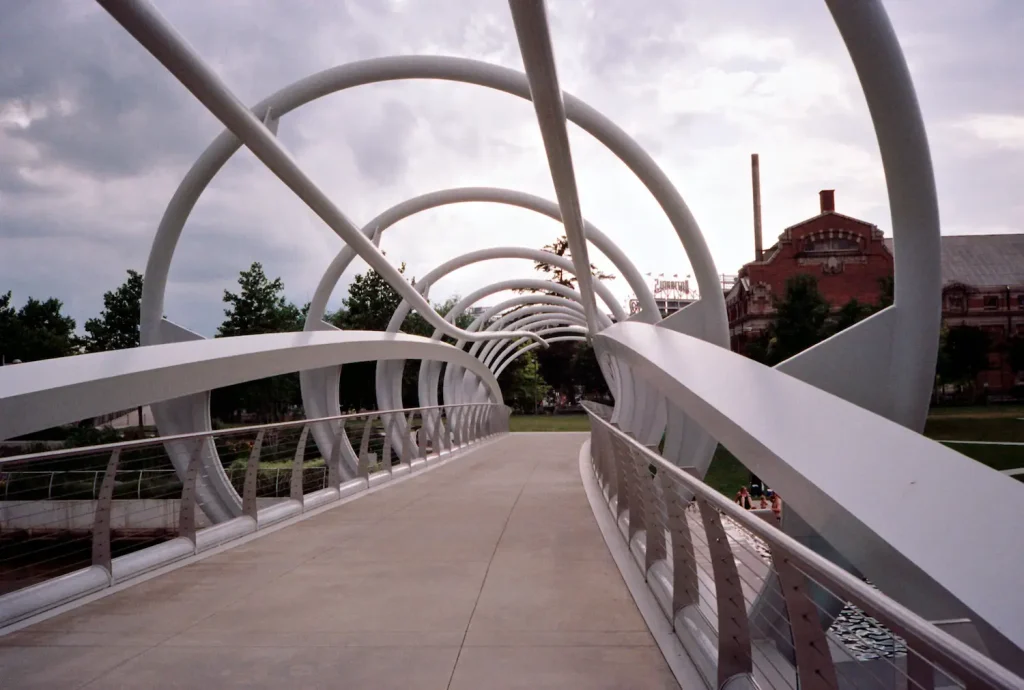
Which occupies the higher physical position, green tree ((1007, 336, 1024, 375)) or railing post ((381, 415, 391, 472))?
green tree ((1007, 336, 1024, 375))

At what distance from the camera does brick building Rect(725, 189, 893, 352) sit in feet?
162

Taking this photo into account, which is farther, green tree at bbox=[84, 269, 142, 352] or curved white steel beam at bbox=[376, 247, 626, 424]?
green tree at bbox=[84, 269, 142, 352]

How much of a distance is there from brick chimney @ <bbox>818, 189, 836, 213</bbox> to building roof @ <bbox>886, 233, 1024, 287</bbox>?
369 inches

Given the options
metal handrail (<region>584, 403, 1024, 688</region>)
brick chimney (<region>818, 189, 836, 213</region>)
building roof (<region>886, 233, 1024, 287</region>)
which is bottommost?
metal handrail (<region>584, 403, 1024, 688</region>)

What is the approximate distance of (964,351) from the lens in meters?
39.8

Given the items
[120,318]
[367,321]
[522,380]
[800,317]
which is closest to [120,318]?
[120,318]

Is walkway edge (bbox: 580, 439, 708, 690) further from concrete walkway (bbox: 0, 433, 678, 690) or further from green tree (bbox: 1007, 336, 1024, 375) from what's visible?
green tree (bbox: 1007, 336, 1024, 375)

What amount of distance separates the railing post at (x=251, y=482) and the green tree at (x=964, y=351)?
38018 millimetres

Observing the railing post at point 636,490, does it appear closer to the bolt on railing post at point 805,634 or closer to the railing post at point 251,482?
the bolt on railing post at point 805,634

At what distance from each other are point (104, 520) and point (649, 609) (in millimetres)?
3437

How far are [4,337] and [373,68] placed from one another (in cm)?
4460

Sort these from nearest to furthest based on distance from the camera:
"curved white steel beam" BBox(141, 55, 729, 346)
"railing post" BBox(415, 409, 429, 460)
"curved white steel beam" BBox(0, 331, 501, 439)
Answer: "curved white steel beam" BBox(0, 331, 501, 439) < "curved white steel beam" BBox(141, 55, 729, 346) < "railing post" BBox(415, 409, 429, 460)

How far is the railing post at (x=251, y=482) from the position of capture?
24.4 ft

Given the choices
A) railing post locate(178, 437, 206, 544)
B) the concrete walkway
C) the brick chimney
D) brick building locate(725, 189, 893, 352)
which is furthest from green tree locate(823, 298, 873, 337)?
railing post locate(178, 437, 206, 544)
